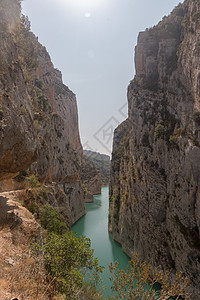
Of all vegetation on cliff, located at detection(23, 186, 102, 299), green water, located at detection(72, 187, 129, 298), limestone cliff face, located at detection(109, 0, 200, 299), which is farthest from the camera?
green water, located at detection(72, 187, 129, 298)

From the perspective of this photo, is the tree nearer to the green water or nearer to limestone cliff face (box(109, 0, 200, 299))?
limestone cliff face (box(109, 0, 200, 299))

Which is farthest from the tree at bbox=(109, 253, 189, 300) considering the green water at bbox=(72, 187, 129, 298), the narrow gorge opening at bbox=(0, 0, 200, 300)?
the green water at bbox=(72, 187, 129, 298)

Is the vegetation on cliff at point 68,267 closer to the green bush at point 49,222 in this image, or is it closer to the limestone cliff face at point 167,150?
the green bush at point 49,222

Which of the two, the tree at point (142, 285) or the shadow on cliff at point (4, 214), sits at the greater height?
the shadow on cliff at point (4, 214)

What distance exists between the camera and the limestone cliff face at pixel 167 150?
1356cm

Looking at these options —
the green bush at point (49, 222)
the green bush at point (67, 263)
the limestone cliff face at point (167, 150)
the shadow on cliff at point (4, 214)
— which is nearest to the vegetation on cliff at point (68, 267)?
the green bush at point (67, 263)

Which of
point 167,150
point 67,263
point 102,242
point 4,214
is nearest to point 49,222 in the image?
point 4,214

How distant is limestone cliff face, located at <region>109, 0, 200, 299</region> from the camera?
13562mm

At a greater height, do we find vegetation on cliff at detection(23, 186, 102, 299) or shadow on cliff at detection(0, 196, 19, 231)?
shadow on cliff at detection(0, 196, 19, 231)

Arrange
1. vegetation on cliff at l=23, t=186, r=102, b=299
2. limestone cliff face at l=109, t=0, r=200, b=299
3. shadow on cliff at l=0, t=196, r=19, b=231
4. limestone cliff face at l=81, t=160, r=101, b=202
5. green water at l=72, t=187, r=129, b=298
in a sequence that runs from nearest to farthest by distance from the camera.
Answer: vegetation on cliff at l=23, t=186, r=102, b=299
shadow on cliff at l=0, t=196, r=19, b=231
limestone cliff face at l=109, t=0, r=200, b=299
green water at l=72, t=187, r=129, b=298
limestone cliff face at l=81, t=160, r=101, b=202

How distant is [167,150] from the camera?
55.2ft

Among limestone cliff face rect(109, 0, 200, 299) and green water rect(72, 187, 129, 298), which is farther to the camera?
green water rect(72, 187, 129, 298)

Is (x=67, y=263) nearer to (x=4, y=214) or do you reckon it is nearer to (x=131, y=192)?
(x=4, y=214)

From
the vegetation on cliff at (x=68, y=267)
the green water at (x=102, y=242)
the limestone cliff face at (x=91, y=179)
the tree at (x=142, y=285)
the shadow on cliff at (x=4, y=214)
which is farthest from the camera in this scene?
the limestone cliff face at (x=91, y=179)
